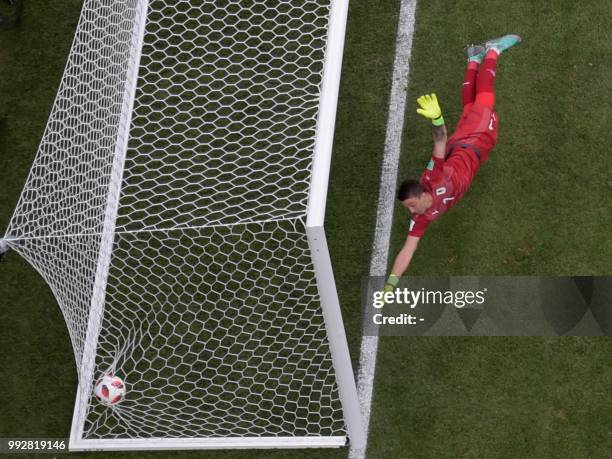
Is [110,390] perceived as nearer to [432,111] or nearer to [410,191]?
[410,191]

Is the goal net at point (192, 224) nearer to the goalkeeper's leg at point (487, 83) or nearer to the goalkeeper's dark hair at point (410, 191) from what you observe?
the goalkeeper's dark hair at point (410, 191)

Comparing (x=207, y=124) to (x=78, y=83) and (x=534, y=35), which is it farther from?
(x=534, y=35)

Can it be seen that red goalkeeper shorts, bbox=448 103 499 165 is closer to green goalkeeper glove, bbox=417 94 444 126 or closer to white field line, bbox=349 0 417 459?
green goalkeeper glove, bbox=417 94 444 126

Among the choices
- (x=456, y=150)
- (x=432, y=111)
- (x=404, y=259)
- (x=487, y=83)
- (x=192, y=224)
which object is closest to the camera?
(x=432, y=111)

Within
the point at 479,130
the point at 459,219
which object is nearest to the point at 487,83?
the point at 479,130

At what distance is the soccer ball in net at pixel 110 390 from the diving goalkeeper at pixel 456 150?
1835mm

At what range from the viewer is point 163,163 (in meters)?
→ 5.80

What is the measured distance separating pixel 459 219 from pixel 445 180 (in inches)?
31.7

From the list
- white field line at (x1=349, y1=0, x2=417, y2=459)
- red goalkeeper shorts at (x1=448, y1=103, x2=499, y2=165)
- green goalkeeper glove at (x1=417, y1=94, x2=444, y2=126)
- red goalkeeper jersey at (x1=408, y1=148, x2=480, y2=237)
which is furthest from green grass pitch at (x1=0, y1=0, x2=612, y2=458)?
green goalkeeper glove at (x1=417, y1=94, x2=444, y2=126)

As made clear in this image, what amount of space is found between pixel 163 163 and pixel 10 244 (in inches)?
69.0

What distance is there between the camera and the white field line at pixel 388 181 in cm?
548

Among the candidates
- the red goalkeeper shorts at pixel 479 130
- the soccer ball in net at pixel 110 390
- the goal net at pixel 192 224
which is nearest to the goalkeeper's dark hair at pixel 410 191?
the red goalkeeper shorts at pixel 479 130

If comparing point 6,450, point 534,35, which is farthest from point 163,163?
point 534,35

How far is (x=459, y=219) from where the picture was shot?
225 inches
